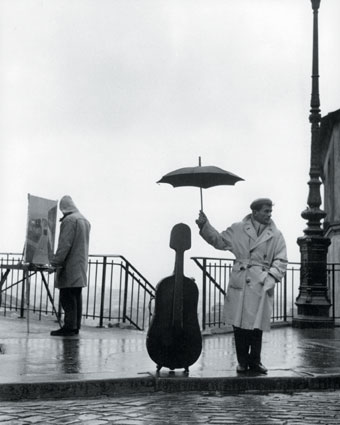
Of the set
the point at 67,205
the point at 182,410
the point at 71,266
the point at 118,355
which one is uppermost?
the point at 67,205

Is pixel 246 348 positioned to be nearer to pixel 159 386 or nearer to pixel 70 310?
pixel 159 386

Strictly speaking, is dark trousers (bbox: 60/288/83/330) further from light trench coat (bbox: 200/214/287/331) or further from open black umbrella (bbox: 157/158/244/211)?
light trench coat (bbox: 200/214/287/331)

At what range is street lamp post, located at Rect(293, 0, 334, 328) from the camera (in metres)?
14.1

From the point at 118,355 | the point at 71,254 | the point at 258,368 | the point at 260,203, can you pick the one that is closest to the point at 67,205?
the point at 71,254

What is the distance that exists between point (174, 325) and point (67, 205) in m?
4.64

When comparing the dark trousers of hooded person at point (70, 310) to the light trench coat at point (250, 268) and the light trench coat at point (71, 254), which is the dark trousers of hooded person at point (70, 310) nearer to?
the light trench coat at point (71, 254)

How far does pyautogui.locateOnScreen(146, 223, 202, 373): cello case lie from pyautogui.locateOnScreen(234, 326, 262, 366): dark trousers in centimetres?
48

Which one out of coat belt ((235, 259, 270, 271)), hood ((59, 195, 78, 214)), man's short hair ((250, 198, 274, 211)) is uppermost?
hood ((59, 195, 78, 214))

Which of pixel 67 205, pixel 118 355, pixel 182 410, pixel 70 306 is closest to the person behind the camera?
pixel 182 410

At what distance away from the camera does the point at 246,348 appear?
7.31 meters

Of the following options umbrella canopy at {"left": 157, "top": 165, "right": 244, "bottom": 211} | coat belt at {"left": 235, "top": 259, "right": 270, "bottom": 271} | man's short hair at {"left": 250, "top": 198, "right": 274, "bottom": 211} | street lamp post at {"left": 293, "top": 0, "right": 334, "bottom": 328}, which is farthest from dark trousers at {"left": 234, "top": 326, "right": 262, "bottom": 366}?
street lamp post at {"left": 293, "top": 0, "right": 334, "bottom": 328}

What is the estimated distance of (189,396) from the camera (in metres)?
6.33

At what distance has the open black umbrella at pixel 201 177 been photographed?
7.21 meters

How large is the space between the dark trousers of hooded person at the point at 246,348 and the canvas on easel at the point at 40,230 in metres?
4.82
